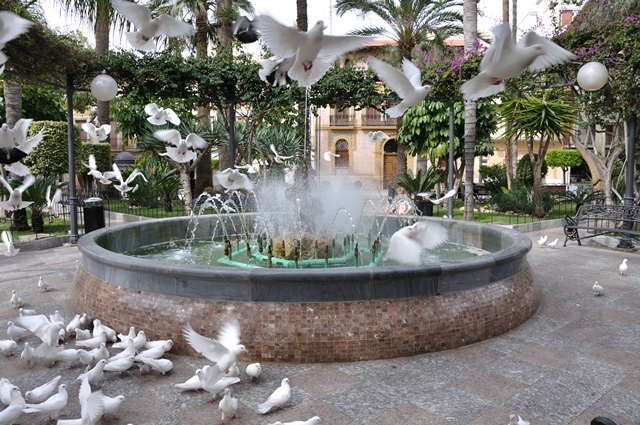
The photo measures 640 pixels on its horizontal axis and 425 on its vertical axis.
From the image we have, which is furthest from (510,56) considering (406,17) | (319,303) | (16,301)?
(406,17)

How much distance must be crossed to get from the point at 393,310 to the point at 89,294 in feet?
10.2

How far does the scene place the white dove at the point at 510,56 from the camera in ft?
11.8

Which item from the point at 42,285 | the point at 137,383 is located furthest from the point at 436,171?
the point at 137,383

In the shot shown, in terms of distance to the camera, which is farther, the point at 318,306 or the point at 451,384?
the point at 318,306

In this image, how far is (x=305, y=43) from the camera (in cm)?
424

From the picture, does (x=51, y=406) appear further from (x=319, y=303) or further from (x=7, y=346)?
(x=319, y=303)

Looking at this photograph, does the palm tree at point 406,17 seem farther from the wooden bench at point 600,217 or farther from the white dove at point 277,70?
the white dove at point 277,70

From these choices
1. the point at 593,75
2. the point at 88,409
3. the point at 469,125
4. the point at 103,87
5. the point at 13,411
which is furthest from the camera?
the point at 469,125

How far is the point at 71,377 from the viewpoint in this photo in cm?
391

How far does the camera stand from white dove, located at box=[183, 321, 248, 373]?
10.5ft

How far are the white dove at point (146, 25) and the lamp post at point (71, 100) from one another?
2.87m

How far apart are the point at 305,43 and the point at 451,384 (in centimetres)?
302

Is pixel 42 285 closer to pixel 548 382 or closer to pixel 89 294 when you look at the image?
pixel 89 294

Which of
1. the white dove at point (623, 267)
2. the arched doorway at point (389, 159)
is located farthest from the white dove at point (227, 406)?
the arched doorway at point (389, 159)
